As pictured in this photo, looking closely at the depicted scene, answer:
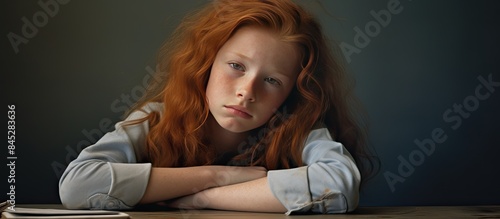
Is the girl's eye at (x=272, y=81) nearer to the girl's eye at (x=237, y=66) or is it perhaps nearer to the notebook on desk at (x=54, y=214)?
the girl's eye at (x=237, y=66)

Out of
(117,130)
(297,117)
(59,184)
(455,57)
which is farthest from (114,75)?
(455,57)

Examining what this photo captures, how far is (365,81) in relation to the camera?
2.02 meters

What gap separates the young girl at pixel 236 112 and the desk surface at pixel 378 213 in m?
0.05

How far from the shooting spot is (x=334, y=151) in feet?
5.95

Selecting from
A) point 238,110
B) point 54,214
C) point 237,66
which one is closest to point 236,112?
point 238,110

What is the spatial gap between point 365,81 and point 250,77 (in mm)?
337

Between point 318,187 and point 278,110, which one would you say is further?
point 278,110

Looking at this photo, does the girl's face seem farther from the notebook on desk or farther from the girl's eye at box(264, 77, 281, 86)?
the notebook on desk

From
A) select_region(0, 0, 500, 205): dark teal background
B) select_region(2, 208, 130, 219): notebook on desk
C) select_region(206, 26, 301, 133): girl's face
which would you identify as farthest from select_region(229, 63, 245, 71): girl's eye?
select_region(2, 208, 130, 219): notebook on desk

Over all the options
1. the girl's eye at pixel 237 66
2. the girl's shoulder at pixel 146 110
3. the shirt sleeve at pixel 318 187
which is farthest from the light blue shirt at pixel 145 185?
the girl's eye at pixel 237 66

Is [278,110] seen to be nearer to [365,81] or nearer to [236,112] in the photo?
[236,112]

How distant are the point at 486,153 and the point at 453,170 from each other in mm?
108

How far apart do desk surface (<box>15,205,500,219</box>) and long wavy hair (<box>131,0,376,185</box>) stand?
0.19 meters

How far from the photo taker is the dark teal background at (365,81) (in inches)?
74.4
